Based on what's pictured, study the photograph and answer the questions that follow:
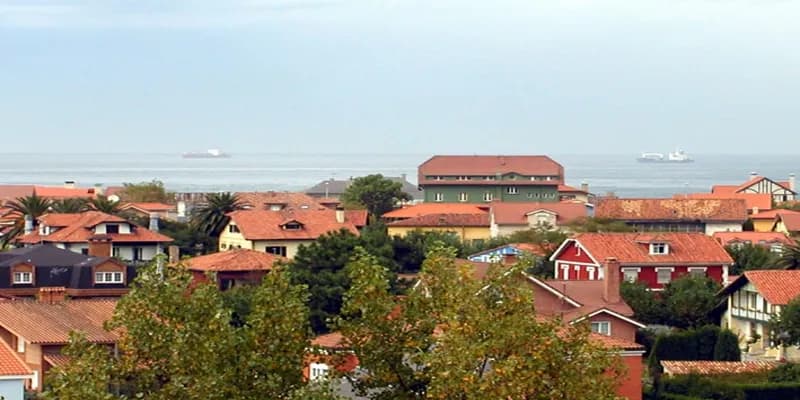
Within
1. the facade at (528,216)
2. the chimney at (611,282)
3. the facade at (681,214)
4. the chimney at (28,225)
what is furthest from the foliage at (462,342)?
the facade at (681,214)

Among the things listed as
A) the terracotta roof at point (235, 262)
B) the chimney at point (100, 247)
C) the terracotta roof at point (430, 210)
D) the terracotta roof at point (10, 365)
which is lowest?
the terracotta roof at point (10, 365)

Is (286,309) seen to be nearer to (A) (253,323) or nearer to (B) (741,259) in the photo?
(A) (253,323)

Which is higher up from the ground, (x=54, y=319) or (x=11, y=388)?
(x=54, y=319)

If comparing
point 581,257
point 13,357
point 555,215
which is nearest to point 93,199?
point 555,215

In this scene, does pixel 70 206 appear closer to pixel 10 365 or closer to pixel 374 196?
pixel 374 196

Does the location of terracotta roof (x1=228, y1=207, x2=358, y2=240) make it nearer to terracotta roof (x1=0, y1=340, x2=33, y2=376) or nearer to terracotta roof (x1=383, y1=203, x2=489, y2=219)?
terracotta roof (x1=383, y1=203, x2=489, y2=219)

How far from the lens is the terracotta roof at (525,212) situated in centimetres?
9088

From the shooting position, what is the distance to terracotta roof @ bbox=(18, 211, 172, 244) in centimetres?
7025

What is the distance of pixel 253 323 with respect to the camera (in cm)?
2114

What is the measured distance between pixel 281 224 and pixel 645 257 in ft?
64.9

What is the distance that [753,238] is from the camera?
7694 centimetres

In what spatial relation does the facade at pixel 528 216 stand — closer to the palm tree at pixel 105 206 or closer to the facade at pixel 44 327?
the palm tree at pixel 105 206

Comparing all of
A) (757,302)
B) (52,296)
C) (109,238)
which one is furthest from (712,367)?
(109,238)

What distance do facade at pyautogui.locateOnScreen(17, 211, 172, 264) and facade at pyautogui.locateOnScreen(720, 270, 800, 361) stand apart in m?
25.5
